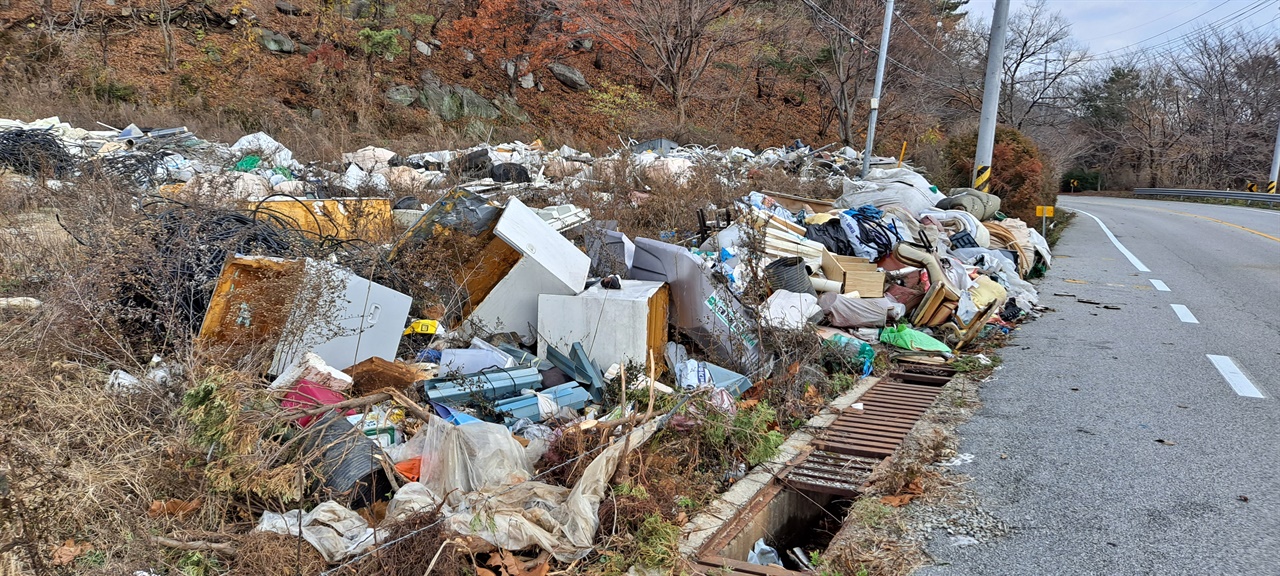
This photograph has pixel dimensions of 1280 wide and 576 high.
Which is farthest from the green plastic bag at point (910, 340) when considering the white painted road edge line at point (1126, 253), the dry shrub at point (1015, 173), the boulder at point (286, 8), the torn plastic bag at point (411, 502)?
the boulder at point (286, 8)

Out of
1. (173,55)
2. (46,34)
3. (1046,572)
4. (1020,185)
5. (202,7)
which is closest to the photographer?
(1046,572)

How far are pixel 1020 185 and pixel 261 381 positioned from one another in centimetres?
1613

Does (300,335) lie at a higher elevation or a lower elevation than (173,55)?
lower

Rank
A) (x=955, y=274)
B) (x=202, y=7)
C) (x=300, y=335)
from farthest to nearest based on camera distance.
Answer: (x=202, y=7) < (x=955, y=274) < (x=300, y=335)

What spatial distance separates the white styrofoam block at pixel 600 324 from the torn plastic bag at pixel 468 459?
163 centimetres

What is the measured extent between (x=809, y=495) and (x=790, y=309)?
2.77 m

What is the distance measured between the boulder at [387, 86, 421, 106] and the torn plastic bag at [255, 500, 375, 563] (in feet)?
Result: 66.1

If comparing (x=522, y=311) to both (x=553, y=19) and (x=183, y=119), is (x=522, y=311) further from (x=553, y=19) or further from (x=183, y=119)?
(x=553, y=19)

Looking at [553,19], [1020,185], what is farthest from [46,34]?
[1020,185]

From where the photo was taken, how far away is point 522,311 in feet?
18.8

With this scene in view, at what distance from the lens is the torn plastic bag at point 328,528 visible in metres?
3.00

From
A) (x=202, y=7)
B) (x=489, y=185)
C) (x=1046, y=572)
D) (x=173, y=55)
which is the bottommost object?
(x=1046, y=572)

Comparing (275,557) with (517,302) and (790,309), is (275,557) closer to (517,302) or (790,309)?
(517,302)

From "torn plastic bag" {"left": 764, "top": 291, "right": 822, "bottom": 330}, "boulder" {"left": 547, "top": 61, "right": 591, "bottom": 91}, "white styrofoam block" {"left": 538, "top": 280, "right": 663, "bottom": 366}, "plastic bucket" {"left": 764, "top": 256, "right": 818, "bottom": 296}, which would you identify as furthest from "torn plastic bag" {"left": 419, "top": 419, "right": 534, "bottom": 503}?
"boulder" {"left": 547, "top": 61, "right": 591, "bottom": 91}
